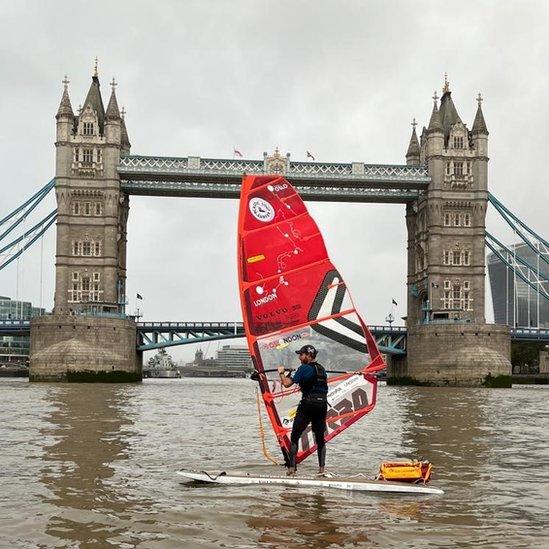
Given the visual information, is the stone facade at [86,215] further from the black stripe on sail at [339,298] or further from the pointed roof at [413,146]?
the black stripe on sail at [339,298]

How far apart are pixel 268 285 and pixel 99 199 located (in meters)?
76.6

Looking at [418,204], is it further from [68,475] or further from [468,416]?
[68,475]

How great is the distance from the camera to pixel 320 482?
1365 centimetres

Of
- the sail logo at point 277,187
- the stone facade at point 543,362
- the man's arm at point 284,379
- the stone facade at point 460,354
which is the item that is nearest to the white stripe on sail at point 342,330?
the man's arm at point 284,379

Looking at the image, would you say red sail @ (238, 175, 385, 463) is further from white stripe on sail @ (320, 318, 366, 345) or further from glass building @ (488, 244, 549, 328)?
glass building @ (488, 244, 549, 328)

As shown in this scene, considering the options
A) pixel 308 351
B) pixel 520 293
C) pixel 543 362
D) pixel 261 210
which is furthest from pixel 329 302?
pixel 543 362

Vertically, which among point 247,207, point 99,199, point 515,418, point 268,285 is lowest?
point 515,418

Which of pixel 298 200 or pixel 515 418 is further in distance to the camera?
pixel 515 418

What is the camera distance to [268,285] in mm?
15867

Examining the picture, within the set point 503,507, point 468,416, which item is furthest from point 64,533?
point 468,416

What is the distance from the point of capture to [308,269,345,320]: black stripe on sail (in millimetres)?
15984

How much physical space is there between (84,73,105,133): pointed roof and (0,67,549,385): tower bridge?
0.15 metres

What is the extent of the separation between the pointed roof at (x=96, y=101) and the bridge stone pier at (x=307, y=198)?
0.11 m

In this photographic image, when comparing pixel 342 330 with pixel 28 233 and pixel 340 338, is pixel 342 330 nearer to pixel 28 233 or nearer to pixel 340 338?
pixel 340 338
